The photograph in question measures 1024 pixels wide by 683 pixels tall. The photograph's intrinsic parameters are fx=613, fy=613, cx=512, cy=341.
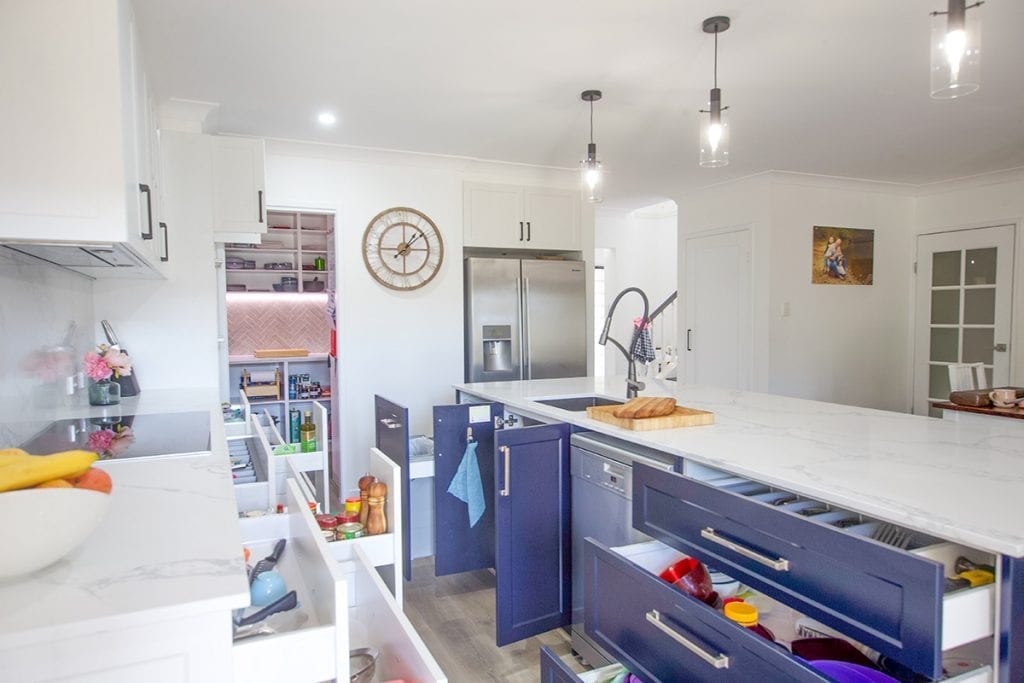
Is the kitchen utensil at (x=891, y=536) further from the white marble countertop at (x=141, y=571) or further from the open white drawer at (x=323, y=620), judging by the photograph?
the white marble countertop at (x=141, y=571)

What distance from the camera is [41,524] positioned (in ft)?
2.57

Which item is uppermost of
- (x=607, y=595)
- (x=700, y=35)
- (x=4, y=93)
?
(x=700, y=35)

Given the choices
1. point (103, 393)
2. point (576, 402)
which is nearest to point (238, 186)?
point (103, 393)

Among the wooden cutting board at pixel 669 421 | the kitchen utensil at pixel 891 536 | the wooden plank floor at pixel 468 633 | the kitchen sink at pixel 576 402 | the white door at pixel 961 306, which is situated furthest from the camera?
the white door at pixel 961 306

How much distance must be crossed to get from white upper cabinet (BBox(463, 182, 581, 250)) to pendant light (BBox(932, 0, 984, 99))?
3.26 meters

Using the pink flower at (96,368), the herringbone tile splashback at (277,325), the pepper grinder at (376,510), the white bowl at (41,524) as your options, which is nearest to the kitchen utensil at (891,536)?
the pepper grinder at (376,510)

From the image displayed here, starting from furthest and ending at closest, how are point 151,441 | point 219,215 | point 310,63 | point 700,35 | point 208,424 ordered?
point 219,215
point 310,63
point 700,35
point 208,424
point 151,441

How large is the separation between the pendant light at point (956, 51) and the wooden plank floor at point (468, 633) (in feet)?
6.84

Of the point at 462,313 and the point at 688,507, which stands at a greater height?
the point at 462,313

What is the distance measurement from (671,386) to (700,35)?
1.62m

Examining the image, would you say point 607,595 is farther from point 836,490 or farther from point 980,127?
point 980,127

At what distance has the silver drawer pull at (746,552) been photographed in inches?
50.8

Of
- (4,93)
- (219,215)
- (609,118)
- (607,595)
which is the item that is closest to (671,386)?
(609,118)

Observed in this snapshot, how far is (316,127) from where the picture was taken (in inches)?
142
